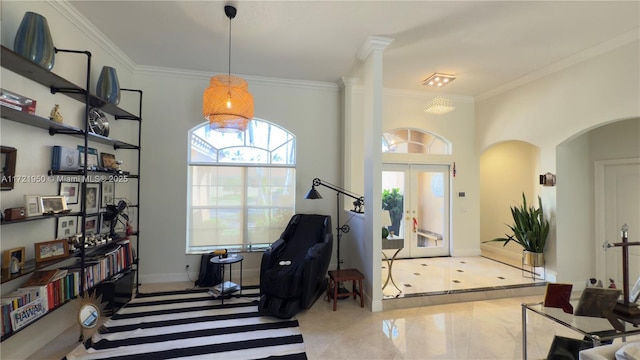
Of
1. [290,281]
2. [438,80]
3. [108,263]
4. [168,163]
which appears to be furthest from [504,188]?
[108,263]

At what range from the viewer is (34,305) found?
204 centimetres

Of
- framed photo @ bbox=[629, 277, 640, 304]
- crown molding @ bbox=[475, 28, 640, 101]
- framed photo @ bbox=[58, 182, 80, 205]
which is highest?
crown molding @ bbox=[475, 28, 640, 101]

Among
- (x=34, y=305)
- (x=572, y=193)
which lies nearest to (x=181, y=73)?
(x=34, y=305)

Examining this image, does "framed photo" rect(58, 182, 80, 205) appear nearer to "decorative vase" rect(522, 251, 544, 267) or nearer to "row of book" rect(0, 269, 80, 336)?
"row of book" rect(0, 269, 80, 336)

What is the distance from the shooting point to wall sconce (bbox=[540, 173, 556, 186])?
394 cm

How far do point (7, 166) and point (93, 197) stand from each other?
3.53 ft

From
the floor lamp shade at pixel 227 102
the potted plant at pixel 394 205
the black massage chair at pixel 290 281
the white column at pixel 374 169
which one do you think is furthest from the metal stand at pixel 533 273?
the floor lamp shade at pixel 227 102

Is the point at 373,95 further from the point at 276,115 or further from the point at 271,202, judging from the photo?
the point at 271,202

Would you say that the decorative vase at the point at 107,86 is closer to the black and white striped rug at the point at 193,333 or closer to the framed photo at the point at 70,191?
the framed photo at the point at 70,191

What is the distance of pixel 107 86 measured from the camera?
9.96 ft

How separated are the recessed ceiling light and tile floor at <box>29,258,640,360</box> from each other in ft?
11.0

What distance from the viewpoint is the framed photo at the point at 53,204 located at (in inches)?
89.7

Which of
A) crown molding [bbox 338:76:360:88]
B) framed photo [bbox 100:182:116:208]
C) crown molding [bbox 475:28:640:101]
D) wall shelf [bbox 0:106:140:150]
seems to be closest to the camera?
wall shelf [bbox 0:106:140:150]

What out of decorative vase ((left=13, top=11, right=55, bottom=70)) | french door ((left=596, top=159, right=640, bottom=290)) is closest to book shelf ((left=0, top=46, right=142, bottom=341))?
decorative vase ((left=13, top=11, right=55, bottom=70))
